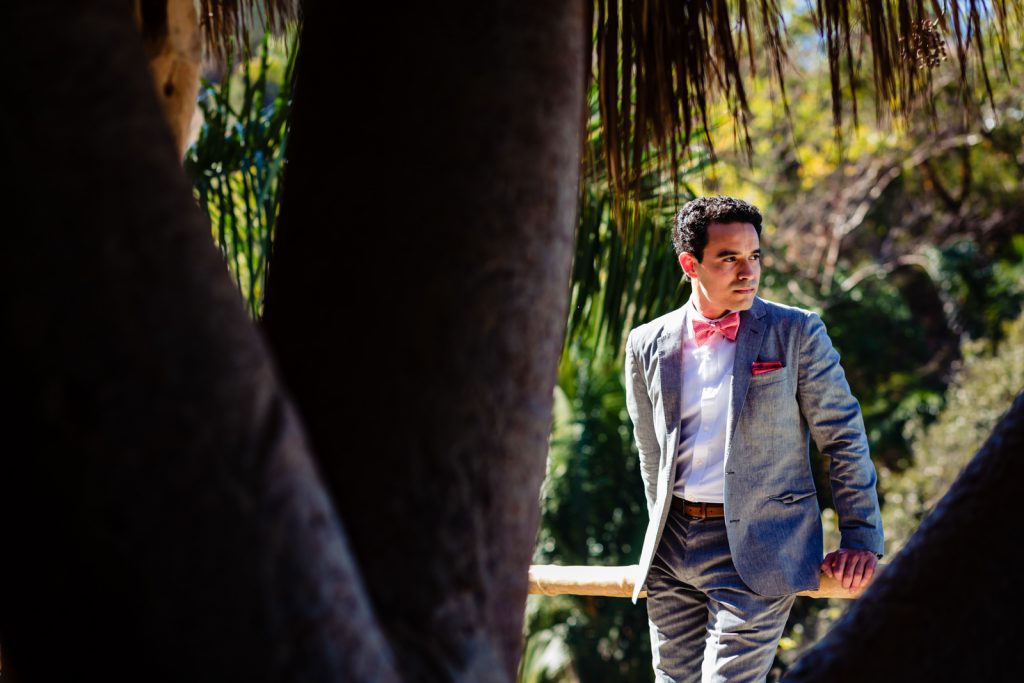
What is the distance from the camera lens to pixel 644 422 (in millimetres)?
3824

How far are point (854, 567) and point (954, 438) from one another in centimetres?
893

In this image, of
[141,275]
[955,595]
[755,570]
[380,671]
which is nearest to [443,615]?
[380,671]

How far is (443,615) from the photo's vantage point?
141cm

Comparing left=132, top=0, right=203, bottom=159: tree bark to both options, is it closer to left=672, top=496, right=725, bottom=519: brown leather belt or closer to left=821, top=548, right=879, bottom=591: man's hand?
left=672, top=496, right=725, bottom=519: brown leather belt

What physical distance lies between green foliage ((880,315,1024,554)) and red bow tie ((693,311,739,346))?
811 centimetres

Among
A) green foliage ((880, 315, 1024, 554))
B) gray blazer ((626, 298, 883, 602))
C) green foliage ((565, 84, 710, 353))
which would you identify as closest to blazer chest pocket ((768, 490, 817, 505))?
gray blazer ((626, 298, 883, 602))

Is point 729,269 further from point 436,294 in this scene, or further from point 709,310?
point 436,294

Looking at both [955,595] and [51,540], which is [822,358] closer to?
[955,595]

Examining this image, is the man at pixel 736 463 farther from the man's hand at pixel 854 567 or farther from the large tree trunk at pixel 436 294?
the large tree trunk at pixel 436 294

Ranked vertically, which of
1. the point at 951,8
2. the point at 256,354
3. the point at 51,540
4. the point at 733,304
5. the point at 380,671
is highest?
the point at 951,8

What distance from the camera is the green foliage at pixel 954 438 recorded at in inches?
441

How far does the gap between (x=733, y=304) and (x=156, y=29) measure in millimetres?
1876

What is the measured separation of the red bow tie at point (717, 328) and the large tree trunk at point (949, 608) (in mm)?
2075

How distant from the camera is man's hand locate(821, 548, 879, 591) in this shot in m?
3.33
